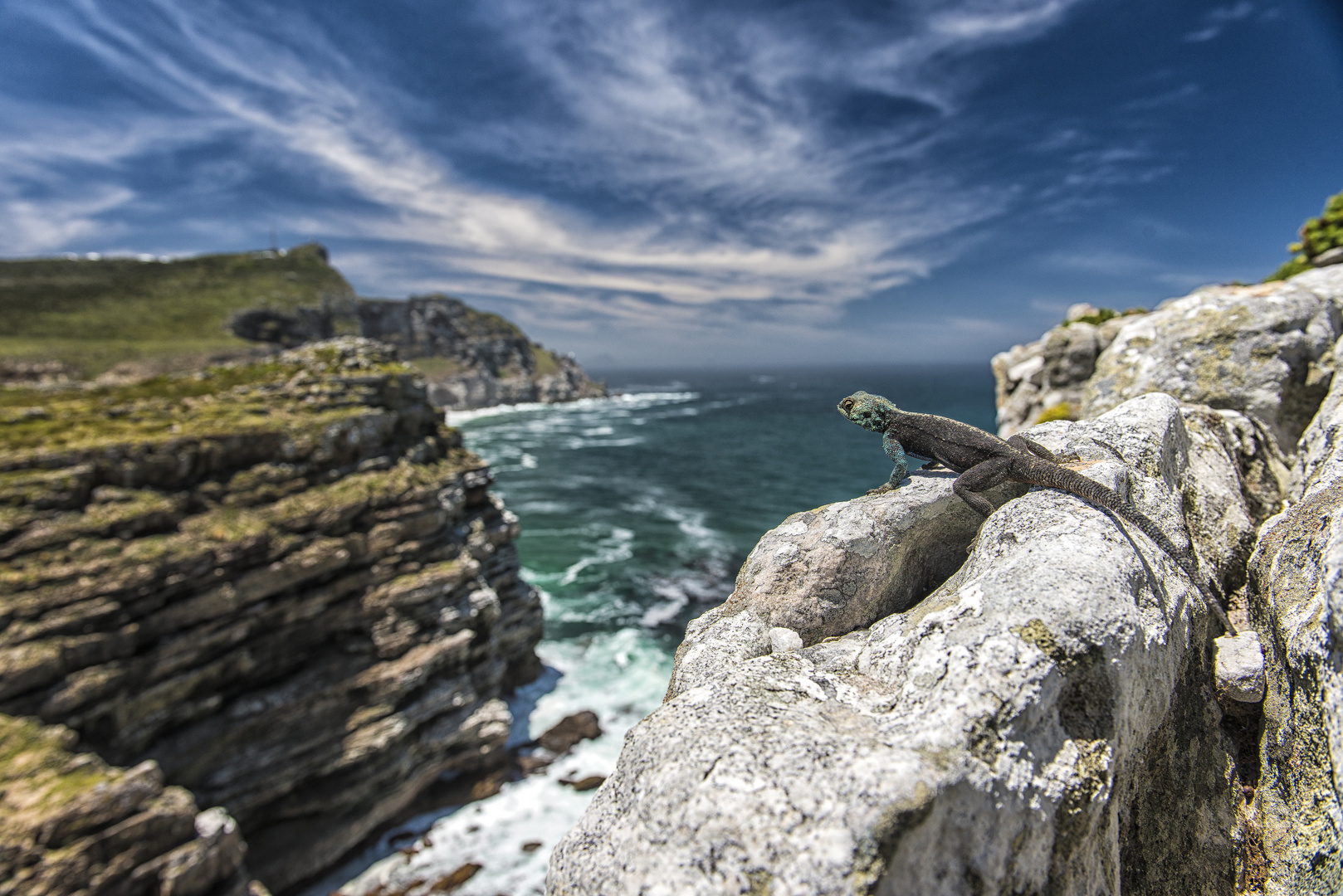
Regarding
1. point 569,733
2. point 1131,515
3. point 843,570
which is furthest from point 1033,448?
point 569,733

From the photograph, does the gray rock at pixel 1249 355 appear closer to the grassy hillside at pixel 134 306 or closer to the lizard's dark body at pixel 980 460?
the lizard's dark body at pixel 980 460

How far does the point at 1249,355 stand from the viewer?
420 inches

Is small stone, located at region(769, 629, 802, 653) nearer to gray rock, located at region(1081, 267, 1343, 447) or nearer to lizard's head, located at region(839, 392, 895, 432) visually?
lizard's head, located at region(839, 392, 895, 432)

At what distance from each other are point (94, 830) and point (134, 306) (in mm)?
190622

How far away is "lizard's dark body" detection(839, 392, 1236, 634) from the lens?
5973 mm

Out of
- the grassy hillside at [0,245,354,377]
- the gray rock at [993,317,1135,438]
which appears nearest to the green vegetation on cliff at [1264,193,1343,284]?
the gray rock at [993,317,1135,438]

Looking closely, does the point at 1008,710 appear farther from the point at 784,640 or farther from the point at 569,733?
the point at 569,733

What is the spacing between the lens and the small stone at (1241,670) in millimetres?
5332

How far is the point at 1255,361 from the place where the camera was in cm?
1058

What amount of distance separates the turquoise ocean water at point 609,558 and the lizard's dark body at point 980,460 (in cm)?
2265

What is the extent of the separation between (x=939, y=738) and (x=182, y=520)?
2723 centimetres

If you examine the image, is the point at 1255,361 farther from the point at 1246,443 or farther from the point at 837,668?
the point at 837,668

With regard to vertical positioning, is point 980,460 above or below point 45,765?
above

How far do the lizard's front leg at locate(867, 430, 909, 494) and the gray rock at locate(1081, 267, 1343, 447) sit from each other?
6.38 metres
